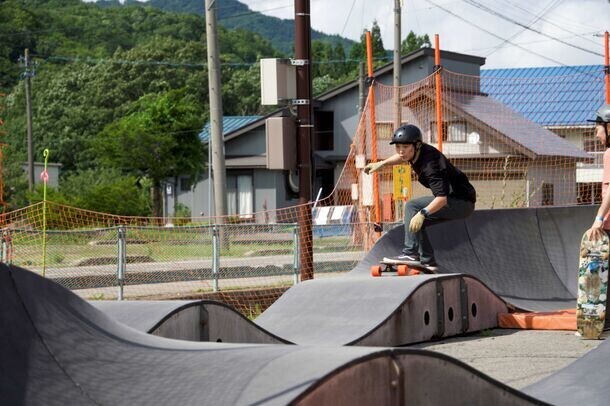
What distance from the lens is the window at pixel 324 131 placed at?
59531mm

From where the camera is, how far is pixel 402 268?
11.4 metres

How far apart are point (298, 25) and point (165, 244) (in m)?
8.78

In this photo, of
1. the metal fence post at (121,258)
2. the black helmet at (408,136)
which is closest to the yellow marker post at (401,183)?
the metal fence post at (121,258)

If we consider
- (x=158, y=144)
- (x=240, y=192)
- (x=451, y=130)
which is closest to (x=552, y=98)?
Result: (x=451, y=130)

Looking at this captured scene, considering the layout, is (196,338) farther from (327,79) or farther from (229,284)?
(327,79)

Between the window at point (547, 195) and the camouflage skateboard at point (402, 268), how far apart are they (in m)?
11.7

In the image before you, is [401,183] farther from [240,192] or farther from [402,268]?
[240,192]

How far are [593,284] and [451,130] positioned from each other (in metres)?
22.8

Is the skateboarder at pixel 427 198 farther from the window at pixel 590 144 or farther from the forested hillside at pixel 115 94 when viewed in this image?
the window at pixel 590 144

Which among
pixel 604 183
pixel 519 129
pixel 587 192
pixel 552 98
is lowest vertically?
pixel 604 183

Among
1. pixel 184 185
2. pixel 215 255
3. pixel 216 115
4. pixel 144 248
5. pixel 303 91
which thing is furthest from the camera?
pixel 184 185

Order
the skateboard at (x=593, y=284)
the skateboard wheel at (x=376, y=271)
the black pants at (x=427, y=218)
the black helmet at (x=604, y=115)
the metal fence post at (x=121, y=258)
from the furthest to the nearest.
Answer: the metal fence post at (x=121, y=258)
the skateboard wheel at (x=376, y=271)
the black pants at (x=427, y=218)
the black helmet at (x=604, y=115)
the skateboard at (x=593, y=284)

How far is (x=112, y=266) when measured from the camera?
1752 centimetres

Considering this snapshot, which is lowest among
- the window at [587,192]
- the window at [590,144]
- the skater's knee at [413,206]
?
the skater's knee at [413,206]
